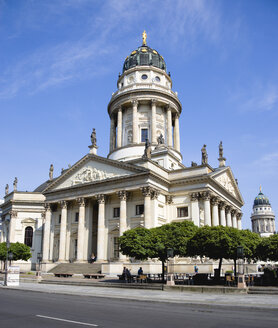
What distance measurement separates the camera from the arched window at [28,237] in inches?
2345

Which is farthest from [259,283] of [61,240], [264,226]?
[264,226]

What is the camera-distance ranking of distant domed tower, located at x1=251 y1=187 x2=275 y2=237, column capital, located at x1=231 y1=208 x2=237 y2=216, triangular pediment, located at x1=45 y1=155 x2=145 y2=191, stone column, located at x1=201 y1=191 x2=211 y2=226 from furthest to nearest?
distant domed tower, located at x1=251 y1=187 x2=275 y2=237, column capital, located at x1=231 y1=208 x2=237 y2=216, triangular pediment, located at x1=45 y1=155 x2=145 y2=191, stone column, located at x1=201 y1=191 x2=211 y2=226

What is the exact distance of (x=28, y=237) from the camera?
2356 inches

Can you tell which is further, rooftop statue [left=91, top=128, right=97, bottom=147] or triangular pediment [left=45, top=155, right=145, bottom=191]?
rooftop statue [left=91, top=128, right=97, bottom=147]

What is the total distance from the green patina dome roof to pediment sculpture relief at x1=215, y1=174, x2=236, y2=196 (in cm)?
2589

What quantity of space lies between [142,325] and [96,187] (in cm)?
3596

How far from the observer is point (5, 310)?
13.1 m

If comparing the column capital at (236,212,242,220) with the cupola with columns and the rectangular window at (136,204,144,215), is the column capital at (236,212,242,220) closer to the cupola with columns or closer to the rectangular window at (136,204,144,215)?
the cupola with columns

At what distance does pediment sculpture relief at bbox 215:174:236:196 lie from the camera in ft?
159

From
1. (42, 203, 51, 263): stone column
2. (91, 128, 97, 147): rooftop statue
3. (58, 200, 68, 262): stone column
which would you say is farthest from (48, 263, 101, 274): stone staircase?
(91, 128, 97, 147): rooftop statue

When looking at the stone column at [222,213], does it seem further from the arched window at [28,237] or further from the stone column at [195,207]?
the arched window at [28,237]

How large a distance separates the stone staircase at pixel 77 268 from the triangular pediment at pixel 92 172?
10.9m

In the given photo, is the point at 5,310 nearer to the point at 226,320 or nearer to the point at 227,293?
the point at 226,320

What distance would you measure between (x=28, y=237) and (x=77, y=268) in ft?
71.8
